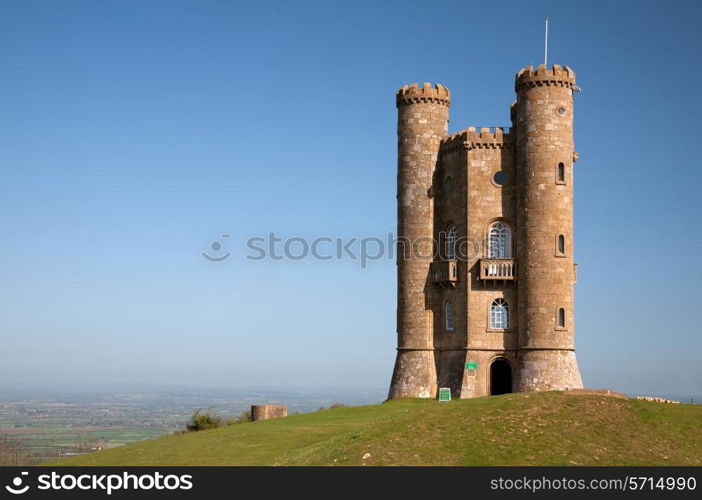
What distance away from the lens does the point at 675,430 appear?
111 feet

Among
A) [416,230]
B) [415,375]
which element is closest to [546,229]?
[416,230]

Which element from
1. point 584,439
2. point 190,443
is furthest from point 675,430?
point 190,443

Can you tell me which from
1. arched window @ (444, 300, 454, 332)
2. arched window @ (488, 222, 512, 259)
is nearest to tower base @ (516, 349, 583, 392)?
arched window @ (444, 300, 454, 332)

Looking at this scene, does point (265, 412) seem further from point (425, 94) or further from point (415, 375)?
point (425, 94)

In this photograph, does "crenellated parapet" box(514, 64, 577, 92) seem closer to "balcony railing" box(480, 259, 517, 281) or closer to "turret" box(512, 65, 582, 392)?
"turret" box(512, 65, 582, 392)

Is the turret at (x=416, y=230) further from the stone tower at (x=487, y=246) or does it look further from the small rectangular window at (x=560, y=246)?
the small rectangular window at (x=560, y=246)

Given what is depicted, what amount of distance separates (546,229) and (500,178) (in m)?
4.47

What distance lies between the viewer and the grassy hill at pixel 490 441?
29.8 m

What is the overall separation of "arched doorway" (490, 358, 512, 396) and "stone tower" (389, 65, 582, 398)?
6cm

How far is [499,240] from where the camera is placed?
57281 mm

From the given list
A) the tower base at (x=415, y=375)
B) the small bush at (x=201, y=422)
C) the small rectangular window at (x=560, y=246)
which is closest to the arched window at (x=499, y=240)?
the small rectangular window at (x=560, y=246)

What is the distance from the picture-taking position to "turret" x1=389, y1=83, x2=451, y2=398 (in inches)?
2328
